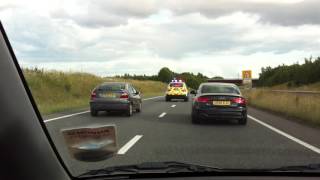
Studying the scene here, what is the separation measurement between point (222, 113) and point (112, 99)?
5.55 meters

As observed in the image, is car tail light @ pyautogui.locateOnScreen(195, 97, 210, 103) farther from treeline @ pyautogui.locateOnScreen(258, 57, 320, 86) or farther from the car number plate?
treeline @ pyautogui.locateOnScreen(258, 57, 320, 86)

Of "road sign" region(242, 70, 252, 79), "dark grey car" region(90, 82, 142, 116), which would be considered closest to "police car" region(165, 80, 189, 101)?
"road sign" region(242, 70, 252, 79)

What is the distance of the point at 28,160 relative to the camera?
2.42 metres

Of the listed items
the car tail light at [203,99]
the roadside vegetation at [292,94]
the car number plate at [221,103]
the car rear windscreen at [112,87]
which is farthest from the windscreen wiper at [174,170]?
the car rear windscreen at [112,87]

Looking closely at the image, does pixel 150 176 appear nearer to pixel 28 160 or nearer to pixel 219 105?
pixel 28 160

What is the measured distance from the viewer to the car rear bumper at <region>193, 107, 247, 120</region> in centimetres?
1752

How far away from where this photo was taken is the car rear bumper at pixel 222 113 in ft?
57.5

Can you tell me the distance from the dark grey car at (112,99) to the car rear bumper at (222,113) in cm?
457

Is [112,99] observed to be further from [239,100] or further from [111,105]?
[239,100]

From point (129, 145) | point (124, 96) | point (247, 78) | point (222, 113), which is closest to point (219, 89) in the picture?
point (222, 113)

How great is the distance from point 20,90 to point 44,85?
42.6 m

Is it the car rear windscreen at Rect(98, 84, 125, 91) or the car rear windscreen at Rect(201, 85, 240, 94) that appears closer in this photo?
the car rear windscreen at Rect(201, 85, 240, 94)

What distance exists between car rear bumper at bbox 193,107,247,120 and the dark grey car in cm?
457

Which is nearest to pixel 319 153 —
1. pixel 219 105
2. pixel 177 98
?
pixel 219 105
